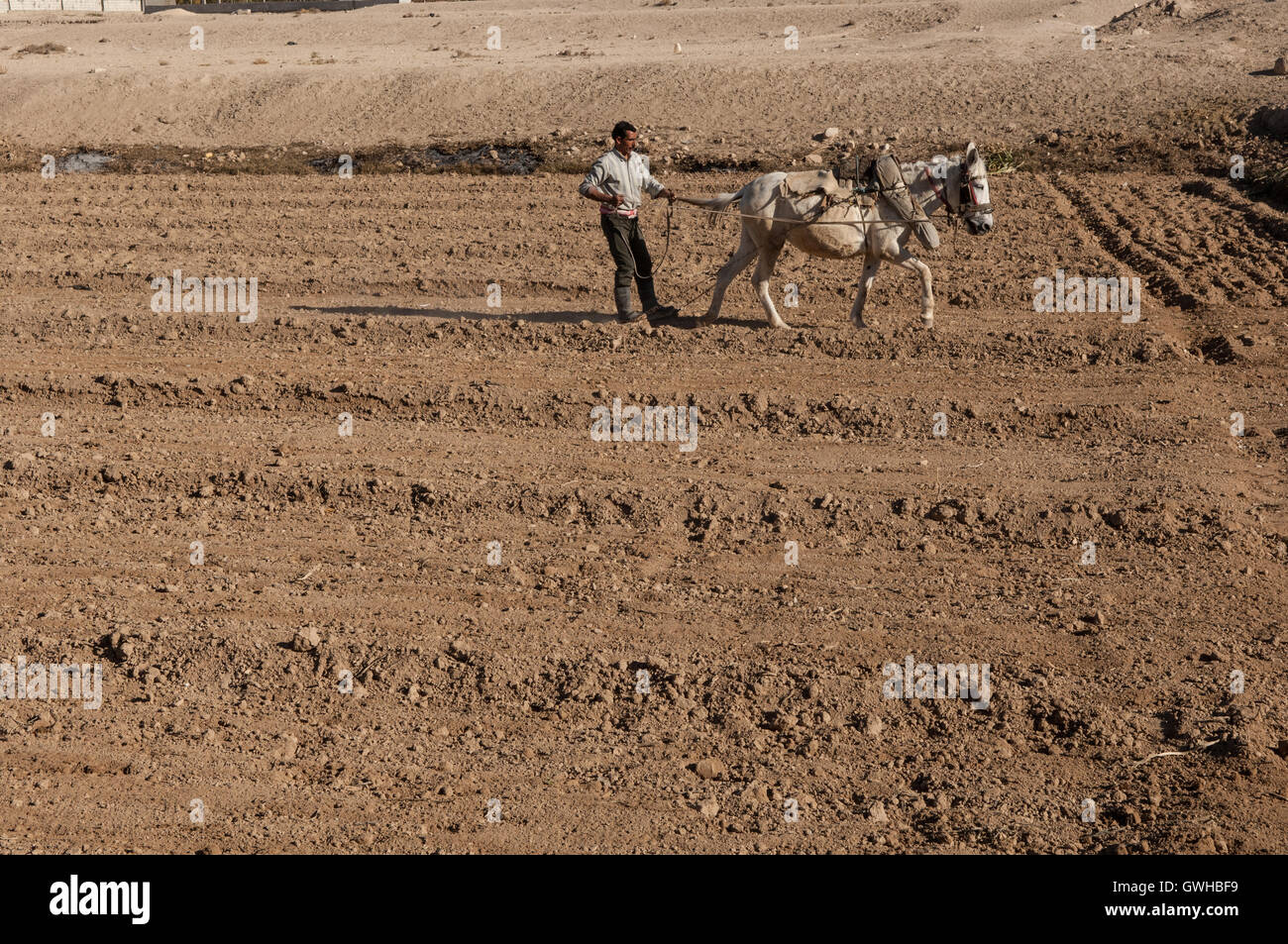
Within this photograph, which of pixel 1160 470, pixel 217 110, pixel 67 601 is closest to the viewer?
pixel 67 601

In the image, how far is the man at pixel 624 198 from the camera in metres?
12.4

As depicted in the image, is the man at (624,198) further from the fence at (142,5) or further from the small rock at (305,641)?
the fence at (142,5)

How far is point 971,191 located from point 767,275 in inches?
82.9

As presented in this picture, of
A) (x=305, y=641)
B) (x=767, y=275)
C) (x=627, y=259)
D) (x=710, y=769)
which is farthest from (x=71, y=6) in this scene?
(x=710, y=769)

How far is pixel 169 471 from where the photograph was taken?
10305 mm

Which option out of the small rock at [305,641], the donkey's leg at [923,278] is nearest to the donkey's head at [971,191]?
the donkey's leg at [923,278]

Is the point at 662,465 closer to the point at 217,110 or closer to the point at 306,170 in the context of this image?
the point at 306,170

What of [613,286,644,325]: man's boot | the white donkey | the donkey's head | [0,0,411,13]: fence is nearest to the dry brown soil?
[613,286,644,325]: man's boot

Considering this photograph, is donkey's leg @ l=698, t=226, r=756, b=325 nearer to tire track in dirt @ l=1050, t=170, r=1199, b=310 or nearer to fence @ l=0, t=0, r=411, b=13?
tire track in dirt @ l=1050, t=170, r=1199, b=310

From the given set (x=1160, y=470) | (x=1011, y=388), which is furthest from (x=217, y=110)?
(x=1160, y=470)

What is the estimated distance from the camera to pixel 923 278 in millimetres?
12711

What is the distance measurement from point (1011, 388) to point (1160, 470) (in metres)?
1.93

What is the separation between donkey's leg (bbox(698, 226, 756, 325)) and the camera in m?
12.8

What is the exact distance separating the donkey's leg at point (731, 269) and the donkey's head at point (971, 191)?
197 centimetres
